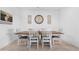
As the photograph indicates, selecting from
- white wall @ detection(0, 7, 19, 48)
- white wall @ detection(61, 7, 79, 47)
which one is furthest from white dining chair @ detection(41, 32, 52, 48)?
white wall @ detection(0, 7, 19, 48)

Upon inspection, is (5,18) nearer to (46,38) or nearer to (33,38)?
(33,38)

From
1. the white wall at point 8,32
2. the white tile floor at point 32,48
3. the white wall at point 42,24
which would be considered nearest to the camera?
the white tile floor at point 32,48

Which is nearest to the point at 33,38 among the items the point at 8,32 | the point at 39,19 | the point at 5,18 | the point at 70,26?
the point at 39,19

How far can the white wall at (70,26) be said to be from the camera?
2604mm

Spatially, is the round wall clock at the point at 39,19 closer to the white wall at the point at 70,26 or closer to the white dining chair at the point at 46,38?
the white dining chair at the point at 46,38

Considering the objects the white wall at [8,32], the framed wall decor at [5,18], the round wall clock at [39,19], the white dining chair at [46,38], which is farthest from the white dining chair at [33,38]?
the framed wall decor at [5,18]

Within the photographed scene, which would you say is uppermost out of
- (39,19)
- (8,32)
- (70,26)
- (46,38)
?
(39,19)

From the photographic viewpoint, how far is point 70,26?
106 inches

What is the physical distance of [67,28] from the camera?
2721 mm

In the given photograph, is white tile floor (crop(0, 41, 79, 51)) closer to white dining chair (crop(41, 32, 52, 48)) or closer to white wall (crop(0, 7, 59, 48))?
white wall (crop(0, 7, 59, 48))

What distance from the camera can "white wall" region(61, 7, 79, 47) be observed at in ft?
8.54
